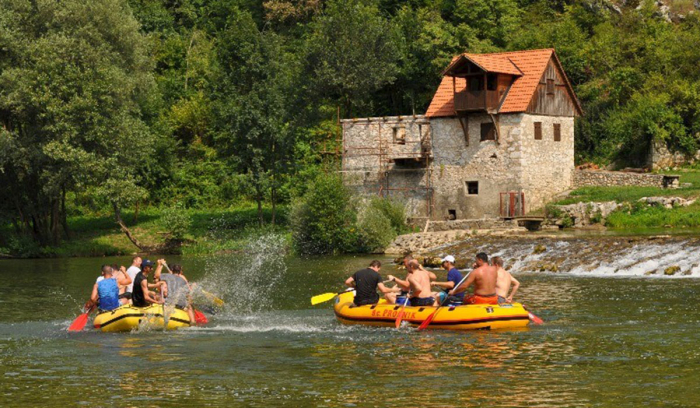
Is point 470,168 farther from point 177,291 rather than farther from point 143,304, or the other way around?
point 143,304

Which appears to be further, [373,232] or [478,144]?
[478,144]

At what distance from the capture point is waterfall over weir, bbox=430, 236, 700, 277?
37.4 m

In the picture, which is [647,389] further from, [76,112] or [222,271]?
[76,112]

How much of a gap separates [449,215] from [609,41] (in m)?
17.7

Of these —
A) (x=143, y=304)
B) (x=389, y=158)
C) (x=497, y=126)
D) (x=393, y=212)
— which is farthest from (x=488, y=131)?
(x=143, y=304)

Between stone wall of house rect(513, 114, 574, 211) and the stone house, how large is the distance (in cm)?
5

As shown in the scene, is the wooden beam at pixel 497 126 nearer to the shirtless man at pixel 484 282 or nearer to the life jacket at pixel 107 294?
the shirtless man at pixel 484 282

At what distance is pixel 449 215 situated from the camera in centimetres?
5747

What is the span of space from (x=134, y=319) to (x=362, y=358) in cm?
712

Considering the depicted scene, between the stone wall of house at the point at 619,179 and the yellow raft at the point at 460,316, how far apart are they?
31.7 m

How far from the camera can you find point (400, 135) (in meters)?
58.5

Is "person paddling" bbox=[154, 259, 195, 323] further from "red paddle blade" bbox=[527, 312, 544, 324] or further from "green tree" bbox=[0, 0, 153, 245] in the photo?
"green tree" bbox=[0, 0, 153, 245]

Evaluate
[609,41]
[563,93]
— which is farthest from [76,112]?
[609,41]

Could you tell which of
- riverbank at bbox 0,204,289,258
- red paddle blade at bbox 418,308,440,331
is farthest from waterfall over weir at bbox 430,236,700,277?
riverbank at bbox 0,204,289,258
